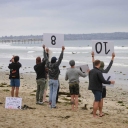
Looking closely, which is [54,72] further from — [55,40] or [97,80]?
[97,80]

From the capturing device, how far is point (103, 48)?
10.2 meters

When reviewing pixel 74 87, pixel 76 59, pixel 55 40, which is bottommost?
pixel 74 87

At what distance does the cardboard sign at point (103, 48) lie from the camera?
398 inches

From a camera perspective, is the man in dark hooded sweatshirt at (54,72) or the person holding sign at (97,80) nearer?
the person holding sign at (97,80)

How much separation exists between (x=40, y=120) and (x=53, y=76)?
80.6 inches

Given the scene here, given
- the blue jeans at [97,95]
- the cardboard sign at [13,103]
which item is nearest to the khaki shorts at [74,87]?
the blue jeans at [97,95]

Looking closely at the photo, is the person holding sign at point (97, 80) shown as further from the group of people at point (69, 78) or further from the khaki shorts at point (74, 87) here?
the khaki shorts at point (74, 87)

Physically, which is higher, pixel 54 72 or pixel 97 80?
pixel 54 72

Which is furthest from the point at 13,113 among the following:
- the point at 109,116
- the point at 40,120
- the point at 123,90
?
the point at 123,90

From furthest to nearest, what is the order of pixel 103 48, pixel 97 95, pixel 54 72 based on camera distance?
pixel 54 72, pixel 103 48, pixel 97 95

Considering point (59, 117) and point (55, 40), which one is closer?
point (59, 117)

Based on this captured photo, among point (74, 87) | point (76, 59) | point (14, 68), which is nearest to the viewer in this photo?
point (74, 87)

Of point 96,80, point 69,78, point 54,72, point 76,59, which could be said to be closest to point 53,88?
point 54,72

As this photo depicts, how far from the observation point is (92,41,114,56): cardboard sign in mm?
10109
